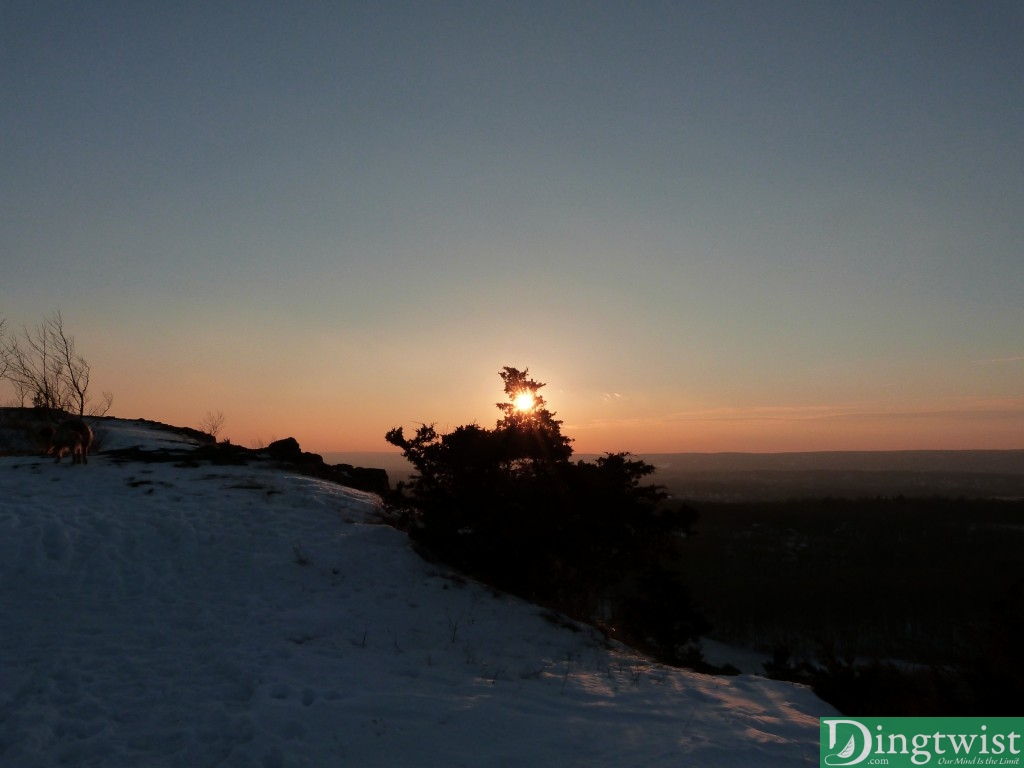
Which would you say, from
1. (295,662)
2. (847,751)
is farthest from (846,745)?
(295,662)

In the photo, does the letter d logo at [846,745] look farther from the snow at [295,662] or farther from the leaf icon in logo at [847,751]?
the snow at [295,662]

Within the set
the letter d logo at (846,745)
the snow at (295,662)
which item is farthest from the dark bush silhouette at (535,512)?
the letter d logo at (846,745)

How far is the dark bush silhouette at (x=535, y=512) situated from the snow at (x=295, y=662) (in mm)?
953

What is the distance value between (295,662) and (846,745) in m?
6.62

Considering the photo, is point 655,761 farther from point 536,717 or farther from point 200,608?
point 200,608

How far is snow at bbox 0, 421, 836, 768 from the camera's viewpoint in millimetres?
6434

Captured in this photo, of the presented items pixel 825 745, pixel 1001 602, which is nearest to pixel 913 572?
pixel 1001 602

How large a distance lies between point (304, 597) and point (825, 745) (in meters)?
8.00

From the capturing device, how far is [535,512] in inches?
532

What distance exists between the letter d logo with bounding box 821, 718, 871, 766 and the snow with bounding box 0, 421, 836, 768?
0.22 metres

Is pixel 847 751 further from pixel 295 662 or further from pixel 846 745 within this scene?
pixel 295 662

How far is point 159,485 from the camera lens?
645 inches

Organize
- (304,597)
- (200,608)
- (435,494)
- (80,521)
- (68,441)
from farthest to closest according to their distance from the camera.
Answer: (68,441), (435,494), (80,521), (304,597), (200,608)

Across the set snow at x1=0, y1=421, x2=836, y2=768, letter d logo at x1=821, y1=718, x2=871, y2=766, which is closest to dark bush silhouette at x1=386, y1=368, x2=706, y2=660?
snow at x1=0, y1=421, x2=836, y2=768
